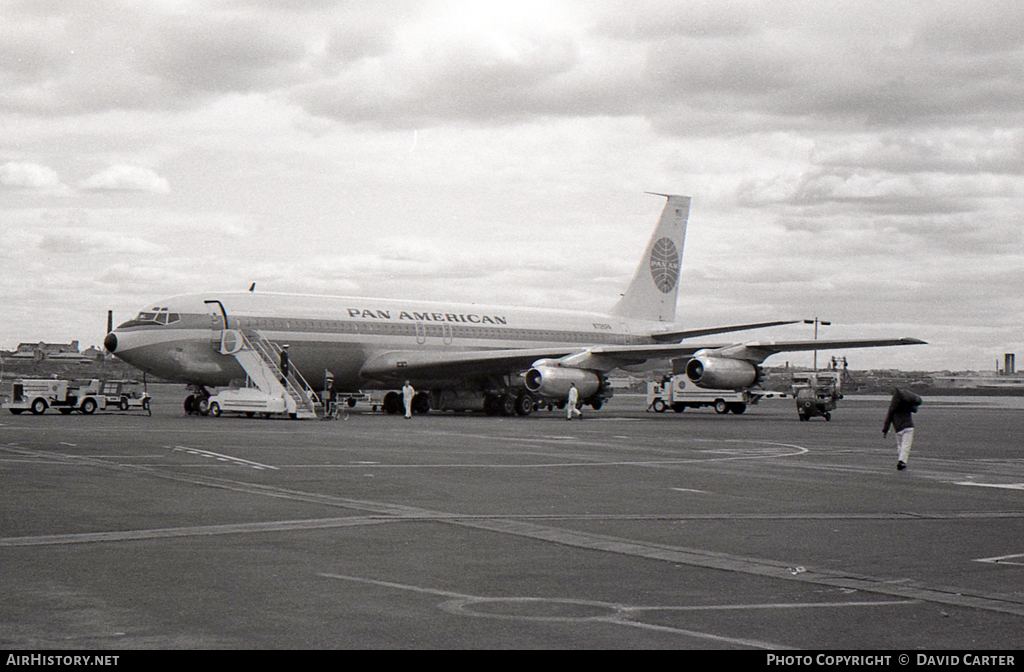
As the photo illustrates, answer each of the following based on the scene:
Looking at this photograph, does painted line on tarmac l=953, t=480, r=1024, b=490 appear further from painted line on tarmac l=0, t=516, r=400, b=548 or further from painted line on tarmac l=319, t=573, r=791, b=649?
painted line on tarmac l=319, t=573, r=791, b=649

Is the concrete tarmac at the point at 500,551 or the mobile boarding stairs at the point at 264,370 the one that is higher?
the mobile boarding stairs at the point at 264,370

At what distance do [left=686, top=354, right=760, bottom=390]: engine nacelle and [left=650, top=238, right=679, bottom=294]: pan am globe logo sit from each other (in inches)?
505

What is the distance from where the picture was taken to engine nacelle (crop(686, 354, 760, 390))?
41.1 meters

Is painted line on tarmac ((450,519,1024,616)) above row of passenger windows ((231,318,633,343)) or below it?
below

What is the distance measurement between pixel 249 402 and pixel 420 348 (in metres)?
8.70

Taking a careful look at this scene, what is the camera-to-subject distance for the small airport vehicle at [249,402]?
36484mm

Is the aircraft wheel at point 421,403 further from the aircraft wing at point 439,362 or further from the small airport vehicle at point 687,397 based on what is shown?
the small airport vehicle at point 687,397

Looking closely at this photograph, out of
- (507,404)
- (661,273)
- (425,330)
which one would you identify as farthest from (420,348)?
(661,273)

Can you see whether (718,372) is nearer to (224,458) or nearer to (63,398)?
(63,398)

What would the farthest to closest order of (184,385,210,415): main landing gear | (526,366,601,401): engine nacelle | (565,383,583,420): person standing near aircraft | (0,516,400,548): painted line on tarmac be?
(526,366,601,401): engine nacelle < (565,383,583,420): person standing near aircraft < (184,385,210,415): main landing gear < (0,516,400,548): painted line on tarmac

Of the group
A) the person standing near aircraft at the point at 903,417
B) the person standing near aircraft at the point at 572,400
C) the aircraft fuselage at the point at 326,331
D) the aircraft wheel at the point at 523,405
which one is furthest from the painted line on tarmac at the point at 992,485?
the aircraft wheel at the point at 523,405

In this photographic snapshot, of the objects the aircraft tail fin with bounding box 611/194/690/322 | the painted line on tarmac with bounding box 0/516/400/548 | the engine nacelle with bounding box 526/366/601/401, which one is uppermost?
the aircraft tail fin with bounding box 611/194/690/322

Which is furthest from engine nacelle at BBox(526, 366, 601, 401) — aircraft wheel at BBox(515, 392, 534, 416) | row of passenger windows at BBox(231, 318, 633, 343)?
row of passenger windows at BBox(231, 318, 633, 343)
